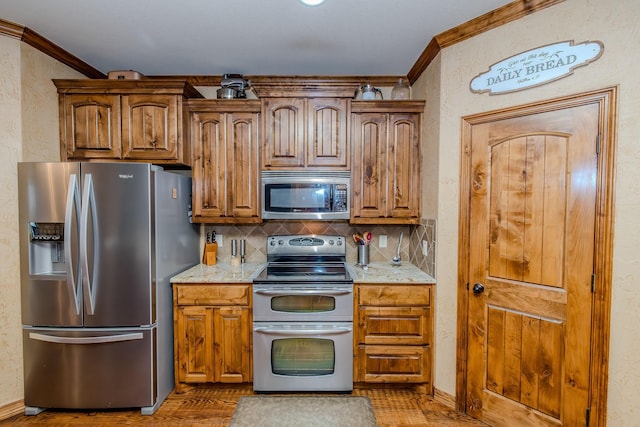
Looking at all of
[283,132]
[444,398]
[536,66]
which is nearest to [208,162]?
[283,132]

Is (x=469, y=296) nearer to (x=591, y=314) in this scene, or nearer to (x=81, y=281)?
(x=591, y=314)

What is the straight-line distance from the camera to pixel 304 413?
61.8 inches

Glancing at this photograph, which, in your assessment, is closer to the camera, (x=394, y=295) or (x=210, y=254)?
(x=394, y=295)

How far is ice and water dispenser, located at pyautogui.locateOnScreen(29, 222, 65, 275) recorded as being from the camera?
2.16m

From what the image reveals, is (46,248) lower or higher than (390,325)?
higher

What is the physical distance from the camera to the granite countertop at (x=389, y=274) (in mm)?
2400

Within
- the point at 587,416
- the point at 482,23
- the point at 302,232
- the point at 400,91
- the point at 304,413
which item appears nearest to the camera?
the point at 304,413

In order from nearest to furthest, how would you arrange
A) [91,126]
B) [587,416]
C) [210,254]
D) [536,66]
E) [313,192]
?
[587,416], [536,66], [91,126], [313,192], [210,254]

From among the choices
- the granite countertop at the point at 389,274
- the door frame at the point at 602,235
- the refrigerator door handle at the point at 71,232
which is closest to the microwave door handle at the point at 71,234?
the refrigerator door handle at the point at 71,232

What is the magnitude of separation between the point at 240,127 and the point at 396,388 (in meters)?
2.58

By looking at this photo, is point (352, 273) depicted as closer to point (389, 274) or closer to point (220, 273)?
point (389, 274)

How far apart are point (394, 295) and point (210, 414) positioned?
1628 mm

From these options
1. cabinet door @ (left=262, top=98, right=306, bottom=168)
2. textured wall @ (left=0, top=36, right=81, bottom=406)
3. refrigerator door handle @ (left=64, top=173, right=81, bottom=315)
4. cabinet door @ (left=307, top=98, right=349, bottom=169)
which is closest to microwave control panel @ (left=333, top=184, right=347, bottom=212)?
cabinet door @ (left=307, top=98, right=349, bottom=169)

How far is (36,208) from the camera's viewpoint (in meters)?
2.14
